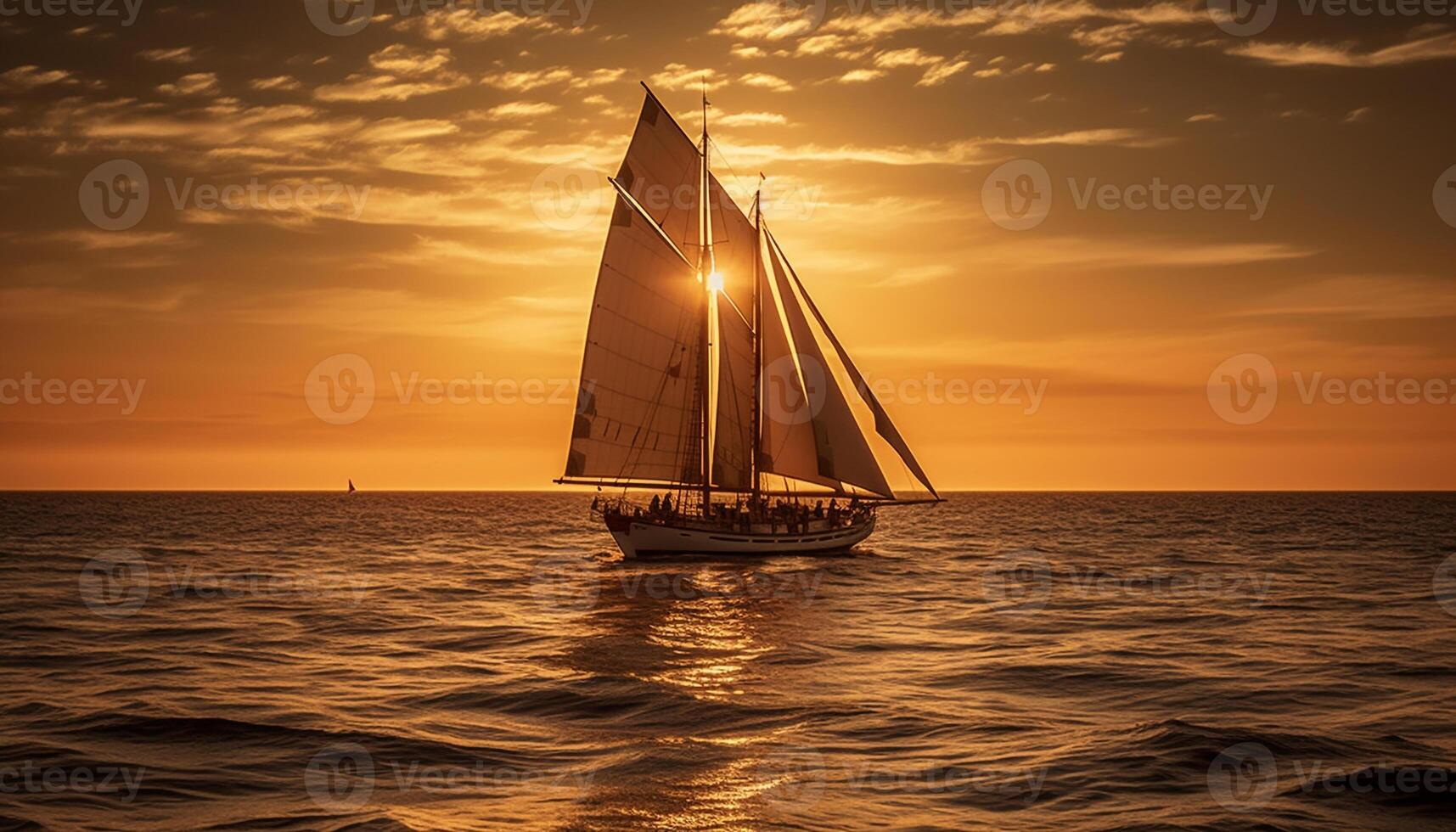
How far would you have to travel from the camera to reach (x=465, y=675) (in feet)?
95.1

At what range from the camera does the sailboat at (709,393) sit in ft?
198

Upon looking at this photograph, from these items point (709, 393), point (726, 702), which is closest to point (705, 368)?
point (709, 393)

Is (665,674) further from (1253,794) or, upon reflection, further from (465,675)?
(1253,794)

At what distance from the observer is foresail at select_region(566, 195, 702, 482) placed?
58.1 m

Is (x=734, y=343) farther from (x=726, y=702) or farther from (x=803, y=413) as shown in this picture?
(x=726, y=702)

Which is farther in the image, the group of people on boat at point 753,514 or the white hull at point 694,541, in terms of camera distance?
the group of people on boat at point 753,514

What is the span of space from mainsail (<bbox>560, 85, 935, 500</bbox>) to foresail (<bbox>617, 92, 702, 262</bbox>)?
76mm

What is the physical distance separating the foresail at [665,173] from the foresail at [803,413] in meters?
5.24

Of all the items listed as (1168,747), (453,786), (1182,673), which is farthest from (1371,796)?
(453,786)

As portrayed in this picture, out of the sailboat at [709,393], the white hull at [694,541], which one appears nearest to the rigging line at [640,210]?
the sailboat at [709,393]

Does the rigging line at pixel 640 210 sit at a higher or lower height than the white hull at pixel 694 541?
higher

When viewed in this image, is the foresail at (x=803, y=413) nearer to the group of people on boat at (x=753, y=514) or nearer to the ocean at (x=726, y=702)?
the group of people on boat at (x=753, y=514)

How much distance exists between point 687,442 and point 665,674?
3539 cm

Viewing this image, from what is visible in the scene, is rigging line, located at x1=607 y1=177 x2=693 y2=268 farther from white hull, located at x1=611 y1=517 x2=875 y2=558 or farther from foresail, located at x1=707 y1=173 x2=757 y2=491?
white hull, located at x1=611 y1=517 x2=875 y2=558
